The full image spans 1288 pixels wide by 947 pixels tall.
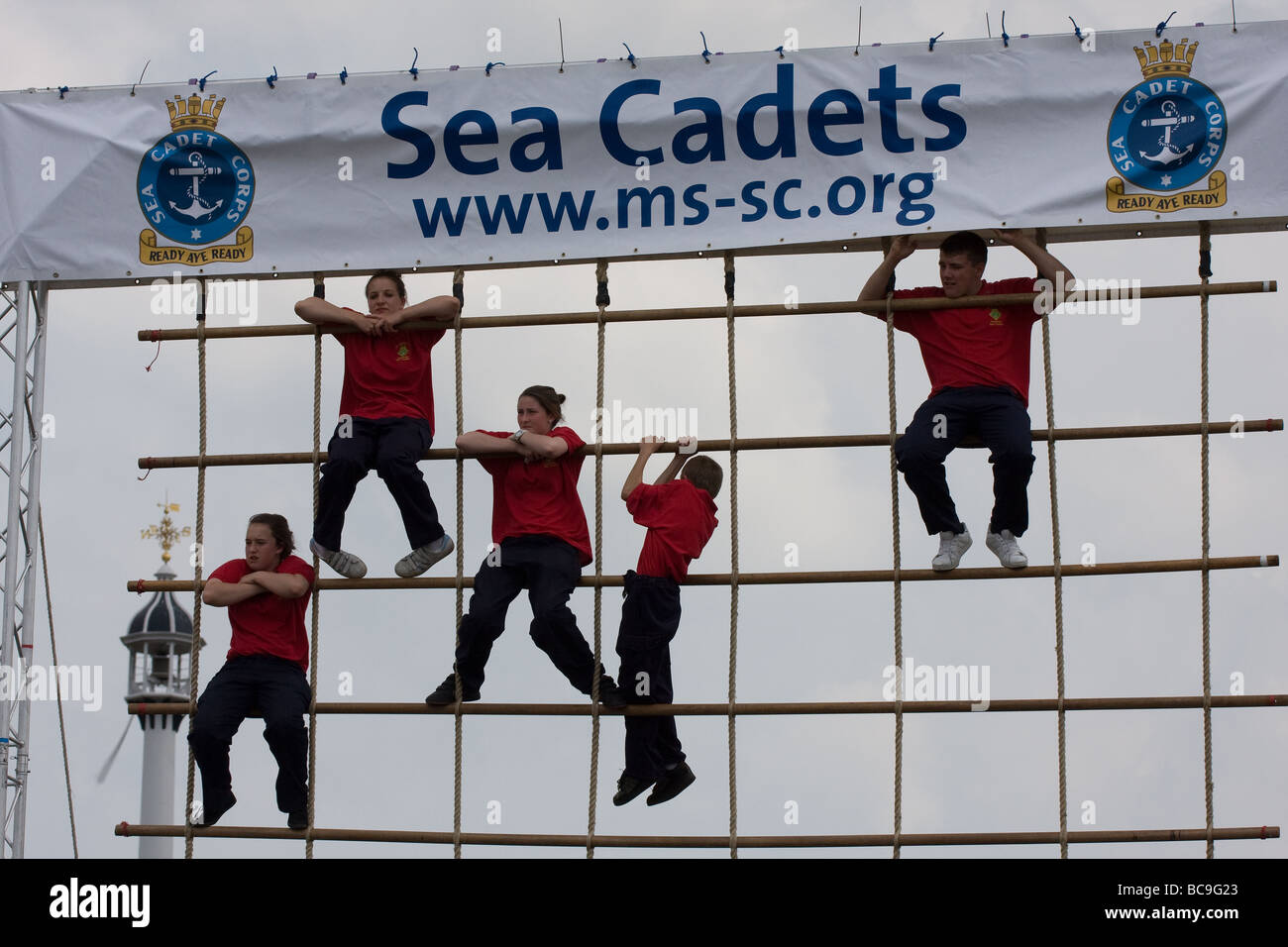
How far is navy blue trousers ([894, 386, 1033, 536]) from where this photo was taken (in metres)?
8.77

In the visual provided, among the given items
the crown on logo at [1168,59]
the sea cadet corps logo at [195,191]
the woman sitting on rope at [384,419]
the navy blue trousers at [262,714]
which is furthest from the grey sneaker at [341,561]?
the crown on logo at [1168,59]

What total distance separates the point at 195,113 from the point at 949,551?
409 centimetres

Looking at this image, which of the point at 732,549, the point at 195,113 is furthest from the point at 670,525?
the point at 195,113

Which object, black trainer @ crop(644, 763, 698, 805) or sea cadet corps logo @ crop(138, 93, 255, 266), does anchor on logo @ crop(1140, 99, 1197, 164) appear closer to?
black trainer @ crop(644, 763, 698, 805)

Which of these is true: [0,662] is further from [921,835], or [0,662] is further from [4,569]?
[921,835]

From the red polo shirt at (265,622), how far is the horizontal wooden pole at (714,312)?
120cm

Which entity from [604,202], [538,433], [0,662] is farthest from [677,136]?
[0,662]

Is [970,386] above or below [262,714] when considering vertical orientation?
above

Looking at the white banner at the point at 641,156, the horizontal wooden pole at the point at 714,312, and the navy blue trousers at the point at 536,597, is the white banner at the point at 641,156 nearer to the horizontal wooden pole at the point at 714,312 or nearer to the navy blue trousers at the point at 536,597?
the horizontal wooden pole at the point at 714,312

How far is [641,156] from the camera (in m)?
9.48

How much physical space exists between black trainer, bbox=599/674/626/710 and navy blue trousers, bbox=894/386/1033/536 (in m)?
1.54

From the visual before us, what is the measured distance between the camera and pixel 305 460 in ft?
31.1

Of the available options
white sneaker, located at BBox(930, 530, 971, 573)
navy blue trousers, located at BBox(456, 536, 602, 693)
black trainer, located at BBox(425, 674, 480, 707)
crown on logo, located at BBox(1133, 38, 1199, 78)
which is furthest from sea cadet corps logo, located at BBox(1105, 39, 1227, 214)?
black trainer, located at BBox(425, 674, 480, 707)

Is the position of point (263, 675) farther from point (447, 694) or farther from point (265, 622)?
point (447, 694)
